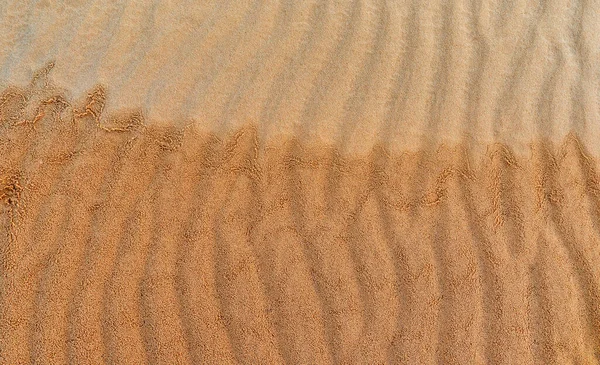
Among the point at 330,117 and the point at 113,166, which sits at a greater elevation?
the point at 330,117

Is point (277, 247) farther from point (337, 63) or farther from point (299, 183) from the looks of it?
point (337, 63)

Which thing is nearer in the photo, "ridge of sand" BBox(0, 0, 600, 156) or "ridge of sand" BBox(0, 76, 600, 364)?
"ridge of sand" BBox(0, 76, 600, 364)

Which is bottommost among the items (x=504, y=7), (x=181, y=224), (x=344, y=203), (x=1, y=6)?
(x=181, y=224)

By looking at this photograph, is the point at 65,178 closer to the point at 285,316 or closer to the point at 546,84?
the point at 285,316

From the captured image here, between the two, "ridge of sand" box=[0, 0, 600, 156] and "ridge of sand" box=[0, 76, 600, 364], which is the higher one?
"ridge of sand" box=[0, 0, 600, 156]

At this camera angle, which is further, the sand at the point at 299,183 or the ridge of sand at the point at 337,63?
the ridge of sand at the point at 337,63

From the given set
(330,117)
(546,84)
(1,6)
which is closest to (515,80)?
(546,84)

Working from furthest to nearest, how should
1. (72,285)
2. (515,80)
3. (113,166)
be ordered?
(515,80) < (113,166) < (72,285)
